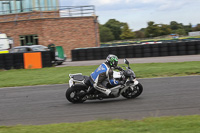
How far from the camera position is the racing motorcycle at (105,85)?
24.9 ft

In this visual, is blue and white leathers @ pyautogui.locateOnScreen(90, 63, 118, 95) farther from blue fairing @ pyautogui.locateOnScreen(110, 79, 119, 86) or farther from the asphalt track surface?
the asphalt track surface

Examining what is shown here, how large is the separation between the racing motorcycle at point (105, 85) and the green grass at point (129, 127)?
2167 millimetres

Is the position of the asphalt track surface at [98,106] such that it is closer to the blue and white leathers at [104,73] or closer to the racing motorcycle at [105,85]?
the racing motorcycle at [105,85]

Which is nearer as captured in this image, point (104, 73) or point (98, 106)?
point (98, 106)

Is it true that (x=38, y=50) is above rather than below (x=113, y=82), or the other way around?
above

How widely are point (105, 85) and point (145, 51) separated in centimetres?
1331

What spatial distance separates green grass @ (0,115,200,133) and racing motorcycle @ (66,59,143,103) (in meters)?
2.17

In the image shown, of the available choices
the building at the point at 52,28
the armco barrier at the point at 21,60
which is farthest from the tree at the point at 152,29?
the armco barrier at the point at 21,60

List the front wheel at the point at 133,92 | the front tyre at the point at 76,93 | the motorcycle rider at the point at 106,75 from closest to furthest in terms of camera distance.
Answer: the motorcycle rider at the point at 106,75
the front tyre at the point at 76,93
the front wheel at the point at 133,92

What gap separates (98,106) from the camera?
24.1 feet

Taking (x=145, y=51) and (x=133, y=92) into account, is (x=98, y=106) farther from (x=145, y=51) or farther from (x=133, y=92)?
(x=145, y=51)

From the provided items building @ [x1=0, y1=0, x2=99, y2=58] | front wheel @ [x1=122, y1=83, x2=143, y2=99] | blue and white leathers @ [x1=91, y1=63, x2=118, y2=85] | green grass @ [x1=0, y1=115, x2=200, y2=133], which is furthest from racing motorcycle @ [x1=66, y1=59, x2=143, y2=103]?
building @ [x1=0, y1=0, x2=99, y2=58]

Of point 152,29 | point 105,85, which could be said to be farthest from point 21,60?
point 152,29

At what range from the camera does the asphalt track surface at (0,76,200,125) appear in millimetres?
6266
